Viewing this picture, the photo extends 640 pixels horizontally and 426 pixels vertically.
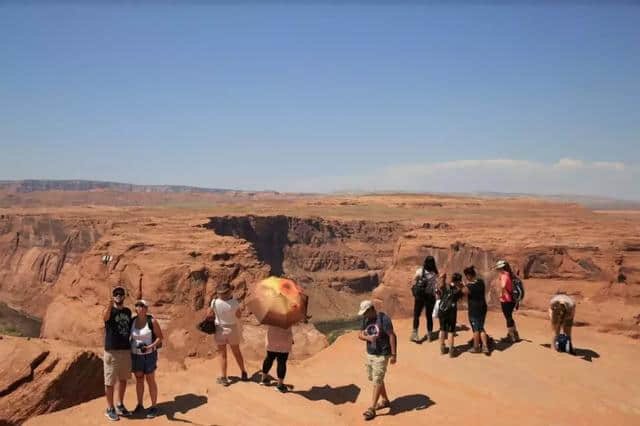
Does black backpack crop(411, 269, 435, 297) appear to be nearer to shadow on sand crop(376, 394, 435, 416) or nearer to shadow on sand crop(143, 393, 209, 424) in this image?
shadow on sand crop(376, 394, 435, 416)

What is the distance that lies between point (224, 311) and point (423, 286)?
165 inches

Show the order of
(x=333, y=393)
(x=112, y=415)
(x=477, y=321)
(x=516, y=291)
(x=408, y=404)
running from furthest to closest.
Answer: (x=516, y=291), (x=477, y=321), (x=333, y=393), (x=408, y=404), (x=112, y=415)

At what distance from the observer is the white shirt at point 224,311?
895 centimetres

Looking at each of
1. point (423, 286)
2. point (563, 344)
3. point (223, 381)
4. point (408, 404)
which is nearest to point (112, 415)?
point (223, 381)

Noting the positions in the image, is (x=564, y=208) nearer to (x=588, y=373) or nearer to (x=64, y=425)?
(x=588, y=373)

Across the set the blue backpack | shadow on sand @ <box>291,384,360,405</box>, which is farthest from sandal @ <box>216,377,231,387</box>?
the blue backpack

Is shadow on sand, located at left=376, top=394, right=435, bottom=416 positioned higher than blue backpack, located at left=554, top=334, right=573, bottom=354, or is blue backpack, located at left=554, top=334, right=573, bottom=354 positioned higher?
blue backpack, located at left=554, top=334, right=573, bottom=354

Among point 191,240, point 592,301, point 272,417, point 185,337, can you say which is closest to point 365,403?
point 272,417

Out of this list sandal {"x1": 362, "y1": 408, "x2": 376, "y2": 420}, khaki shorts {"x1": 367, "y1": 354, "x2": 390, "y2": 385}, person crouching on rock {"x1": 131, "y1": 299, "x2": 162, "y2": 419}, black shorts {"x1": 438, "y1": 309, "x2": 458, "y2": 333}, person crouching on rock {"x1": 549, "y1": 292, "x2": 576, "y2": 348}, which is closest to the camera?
person crouching on rock {"x1": 131, "y1": 299, "x2": 162, "y2": 419}

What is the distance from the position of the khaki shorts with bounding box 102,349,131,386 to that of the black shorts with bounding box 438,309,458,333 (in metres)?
5.72

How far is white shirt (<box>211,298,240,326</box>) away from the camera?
895cm

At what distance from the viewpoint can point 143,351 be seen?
754 centimetres

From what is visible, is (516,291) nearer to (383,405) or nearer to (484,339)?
(484,339)

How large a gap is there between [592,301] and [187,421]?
12255 millimetres
